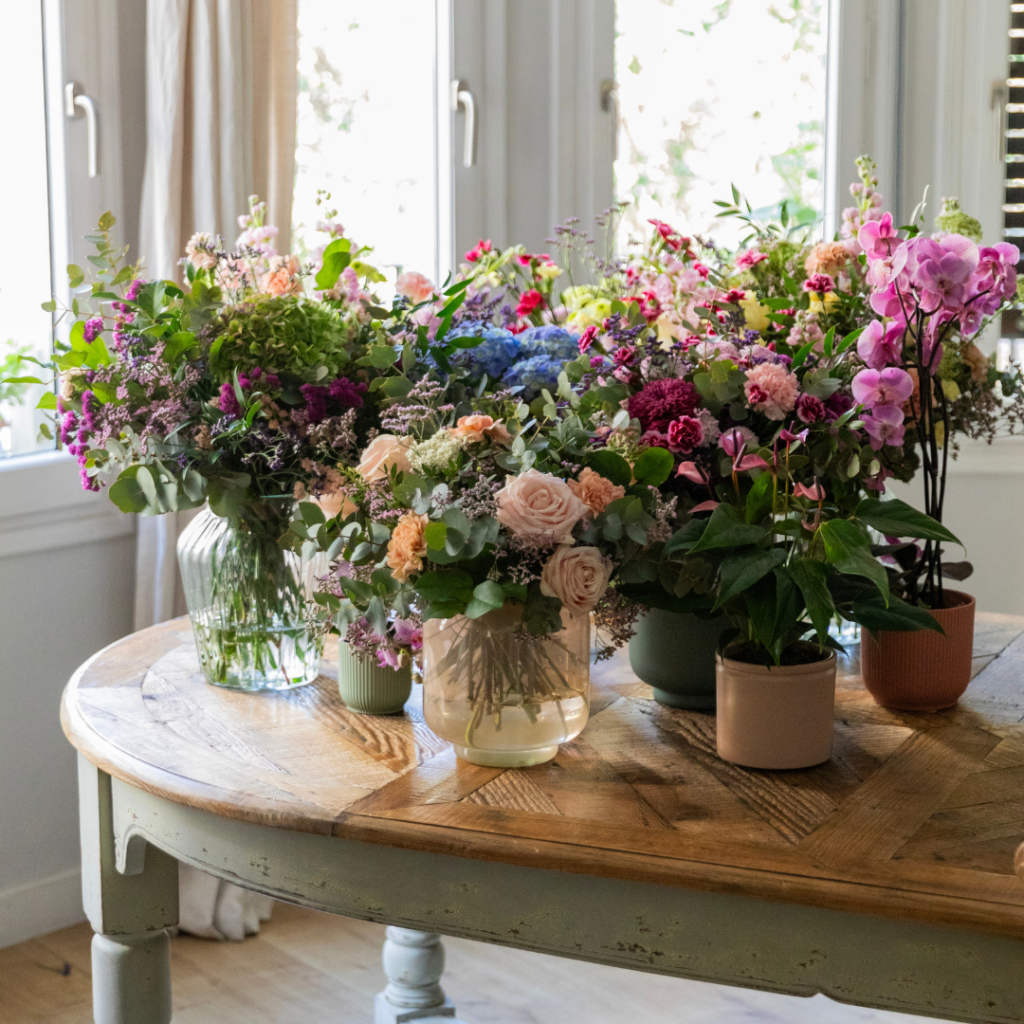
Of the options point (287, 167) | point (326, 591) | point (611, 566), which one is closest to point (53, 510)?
point (287, 167)

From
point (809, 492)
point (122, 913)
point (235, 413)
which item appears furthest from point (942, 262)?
point (122, 913)

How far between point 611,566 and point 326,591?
0.85 feet

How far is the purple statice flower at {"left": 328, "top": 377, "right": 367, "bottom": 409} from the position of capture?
124cm

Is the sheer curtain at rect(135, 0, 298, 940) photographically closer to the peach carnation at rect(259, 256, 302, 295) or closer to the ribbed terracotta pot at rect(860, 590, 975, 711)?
the peach carnation at rect(259, 256, 302, 295)

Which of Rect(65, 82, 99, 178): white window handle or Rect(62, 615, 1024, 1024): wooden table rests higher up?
Rect(65, 82, 99, 178): white window handle

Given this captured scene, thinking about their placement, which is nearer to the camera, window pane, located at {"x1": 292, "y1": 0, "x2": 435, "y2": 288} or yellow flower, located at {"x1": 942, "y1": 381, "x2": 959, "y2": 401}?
yellow flower, located at {"x1": 942, "y1": 381, "x2": 959, "y2": 401}

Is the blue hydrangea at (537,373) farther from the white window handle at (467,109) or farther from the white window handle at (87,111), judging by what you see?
the white window handle at (467,109)

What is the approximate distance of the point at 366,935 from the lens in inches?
95.9

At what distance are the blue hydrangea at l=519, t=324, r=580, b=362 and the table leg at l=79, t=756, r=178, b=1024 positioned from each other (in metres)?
0.63

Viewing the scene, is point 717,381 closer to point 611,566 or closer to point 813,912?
point 611,566

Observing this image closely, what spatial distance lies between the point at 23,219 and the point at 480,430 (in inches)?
65.8

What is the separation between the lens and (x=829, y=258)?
1.39m

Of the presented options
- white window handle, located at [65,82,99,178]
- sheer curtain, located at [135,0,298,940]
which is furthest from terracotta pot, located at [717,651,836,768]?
white window handle, located at [65,82,99,178]

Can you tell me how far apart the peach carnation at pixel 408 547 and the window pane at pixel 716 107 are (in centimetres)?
232
